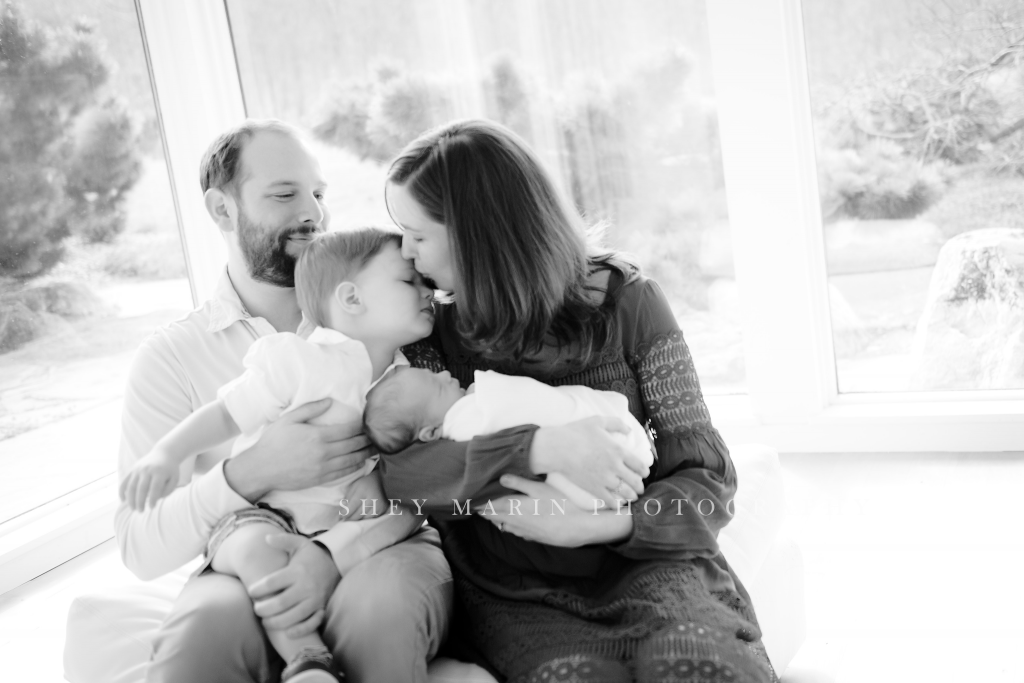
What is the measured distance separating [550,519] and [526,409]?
0.18m

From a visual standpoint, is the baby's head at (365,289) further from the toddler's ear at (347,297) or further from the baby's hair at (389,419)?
the baby's hair at (389,419)

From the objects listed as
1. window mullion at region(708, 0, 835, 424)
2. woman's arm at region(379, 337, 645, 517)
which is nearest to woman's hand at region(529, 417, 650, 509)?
woman's arm at region(379, 337, 645, 517)

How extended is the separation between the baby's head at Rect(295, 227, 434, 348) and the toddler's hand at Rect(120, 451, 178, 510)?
1.23 ft

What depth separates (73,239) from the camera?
334 cm

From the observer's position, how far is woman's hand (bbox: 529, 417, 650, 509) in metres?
1.48

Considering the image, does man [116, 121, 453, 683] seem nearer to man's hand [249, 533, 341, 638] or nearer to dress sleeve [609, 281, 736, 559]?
man's hand [249, 533, 341, 638]

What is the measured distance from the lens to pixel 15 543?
2.99 metres

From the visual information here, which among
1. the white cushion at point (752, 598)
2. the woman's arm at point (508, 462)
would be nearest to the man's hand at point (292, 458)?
the woman's arm at point (508, 462)

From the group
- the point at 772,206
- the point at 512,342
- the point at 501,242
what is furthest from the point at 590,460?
the point at 772,206

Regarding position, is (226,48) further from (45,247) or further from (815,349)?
(815,349)

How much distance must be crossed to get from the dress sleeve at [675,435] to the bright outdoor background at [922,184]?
71.2 inches

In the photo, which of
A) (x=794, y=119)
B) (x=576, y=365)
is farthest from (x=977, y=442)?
(x=576, y=365)

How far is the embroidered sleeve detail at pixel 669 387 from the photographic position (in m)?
1.64

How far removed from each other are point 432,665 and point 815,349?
217cm
